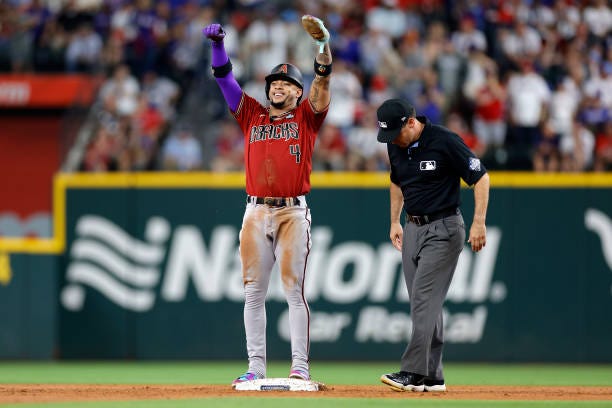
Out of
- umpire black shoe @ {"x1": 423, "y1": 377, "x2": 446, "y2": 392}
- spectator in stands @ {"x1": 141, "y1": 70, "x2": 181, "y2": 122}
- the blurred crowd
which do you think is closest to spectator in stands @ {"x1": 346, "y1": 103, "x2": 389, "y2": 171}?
the blurred crowd

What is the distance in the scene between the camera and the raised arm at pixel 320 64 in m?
7.55

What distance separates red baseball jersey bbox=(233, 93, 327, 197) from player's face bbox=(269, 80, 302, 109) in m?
0.09

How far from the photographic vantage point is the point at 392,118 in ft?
25.4

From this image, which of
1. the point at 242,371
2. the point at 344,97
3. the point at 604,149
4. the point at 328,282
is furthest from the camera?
the point at 344,97

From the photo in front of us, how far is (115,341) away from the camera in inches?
483

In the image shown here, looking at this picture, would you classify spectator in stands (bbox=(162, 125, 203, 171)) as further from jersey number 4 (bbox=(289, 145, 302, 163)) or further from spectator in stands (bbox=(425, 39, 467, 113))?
jersey number 4 (bbox=(289, 145, 302, 163))

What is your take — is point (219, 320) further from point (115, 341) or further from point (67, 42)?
point (67, 42)

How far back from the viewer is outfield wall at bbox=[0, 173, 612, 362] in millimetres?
12219

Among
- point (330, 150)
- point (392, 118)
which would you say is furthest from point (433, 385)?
point (330, 150)

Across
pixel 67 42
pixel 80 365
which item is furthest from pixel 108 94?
pixel 80 365

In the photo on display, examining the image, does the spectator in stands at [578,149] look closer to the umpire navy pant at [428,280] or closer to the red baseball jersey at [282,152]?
the umpire navy pant at [428,280]

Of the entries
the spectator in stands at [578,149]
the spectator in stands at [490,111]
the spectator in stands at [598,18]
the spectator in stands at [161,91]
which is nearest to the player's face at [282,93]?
the spectator in stands at [578,149]

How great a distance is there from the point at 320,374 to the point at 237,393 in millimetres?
3185

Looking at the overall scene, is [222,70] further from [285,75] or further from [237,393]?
[237,393]
